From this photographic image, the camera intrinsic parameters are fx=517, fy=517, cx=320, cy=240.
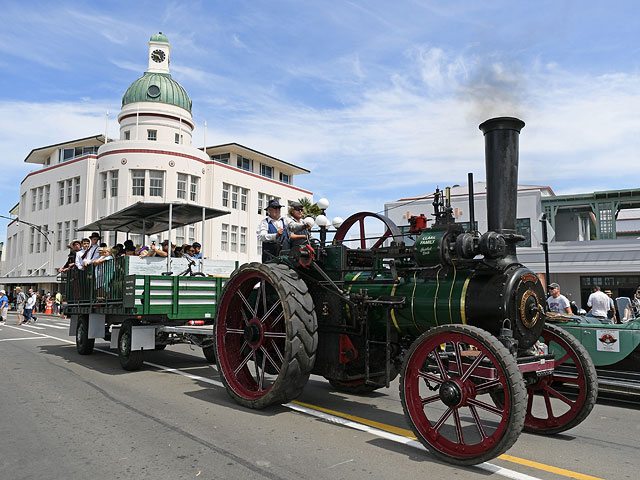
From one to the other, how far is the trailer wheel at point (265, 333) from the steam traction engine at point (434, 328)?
0.02 m

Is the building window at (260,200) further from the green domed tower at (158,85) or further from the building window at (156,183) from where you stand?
the building window at (156,183)

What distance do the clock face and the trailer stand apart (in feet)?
115

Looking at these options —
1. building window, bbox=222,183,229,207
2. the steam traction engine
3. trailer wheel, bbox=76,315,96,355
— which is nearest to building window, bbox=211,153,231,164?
building window, bbox=222,183,229,207

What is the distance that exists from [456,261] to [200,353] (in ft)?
Result: 25.5

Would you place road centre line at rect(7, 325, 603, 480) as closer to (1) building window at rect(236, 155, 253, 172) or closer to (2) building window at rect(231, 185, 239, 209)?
(2) building window at rect(231, 185, 239, 209)

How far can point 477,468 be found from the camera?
398 cm

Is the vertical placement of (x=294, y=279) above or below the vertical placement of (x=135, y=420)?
above

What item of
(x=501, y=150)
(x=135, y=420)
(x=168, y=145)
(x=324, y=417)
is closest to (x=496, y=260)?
(x=501, y=150)

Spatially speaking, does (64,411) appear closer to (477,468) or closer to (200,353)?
(477,468)

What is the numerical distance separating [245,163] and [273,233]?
4054cm

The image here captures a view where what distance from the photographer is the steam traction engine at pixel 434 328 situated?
4.14 m

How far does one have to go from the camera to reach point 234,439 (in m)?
4.71

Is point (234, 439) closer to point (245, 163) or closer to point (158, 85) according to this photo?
point (158, 85)

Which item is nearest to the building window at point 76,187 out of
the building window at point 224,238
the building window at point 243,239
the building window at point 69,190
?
the building window at point 69,190
